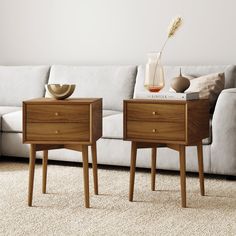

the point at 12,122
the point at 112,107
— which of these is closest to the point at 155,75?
the point at 112,107

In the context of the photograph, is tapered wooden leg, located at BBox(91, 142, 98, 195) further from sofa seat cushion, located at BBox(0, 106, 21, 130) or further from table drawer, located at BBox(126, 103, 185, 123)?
sofa seat cushion, located at BBox(0, 106, 21, 130)

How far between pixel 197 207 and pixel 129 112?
60cm

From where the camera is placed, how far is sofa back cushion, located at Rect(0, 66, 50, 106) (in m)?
4.29

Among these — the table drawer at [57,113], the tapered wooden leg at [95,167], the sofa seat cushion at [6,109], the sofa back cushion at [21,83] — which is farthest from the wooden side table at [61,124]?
the sofa back cushion at [21,83]

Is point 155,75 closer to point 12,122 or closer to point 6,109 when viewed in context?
point 12,122

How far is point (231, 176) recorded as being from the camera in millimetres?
3246

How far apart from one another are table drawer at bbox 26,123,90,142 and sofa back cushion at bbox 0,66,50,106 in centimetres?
168

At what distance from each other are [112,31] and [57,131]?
6.49 feet

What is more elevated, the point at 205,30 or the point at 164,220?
the point at 205,30

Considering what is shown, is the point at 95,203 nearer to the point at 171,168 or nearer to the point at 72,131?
the point at 72,131

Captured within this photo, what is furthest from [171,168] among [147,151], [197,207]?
[197,207]

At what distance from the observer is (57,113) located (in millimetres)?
2584

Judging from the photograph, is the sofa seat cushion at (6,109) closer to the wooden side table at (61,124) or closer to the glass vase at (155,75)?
the wooden side table at (61,124)

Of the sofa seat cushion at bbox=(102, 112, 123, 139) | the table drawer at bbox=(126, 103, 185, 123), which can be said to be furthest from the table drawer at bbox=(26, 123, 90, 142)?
the sofa seat cushion at bbox=(102, 112, 123, 139)
